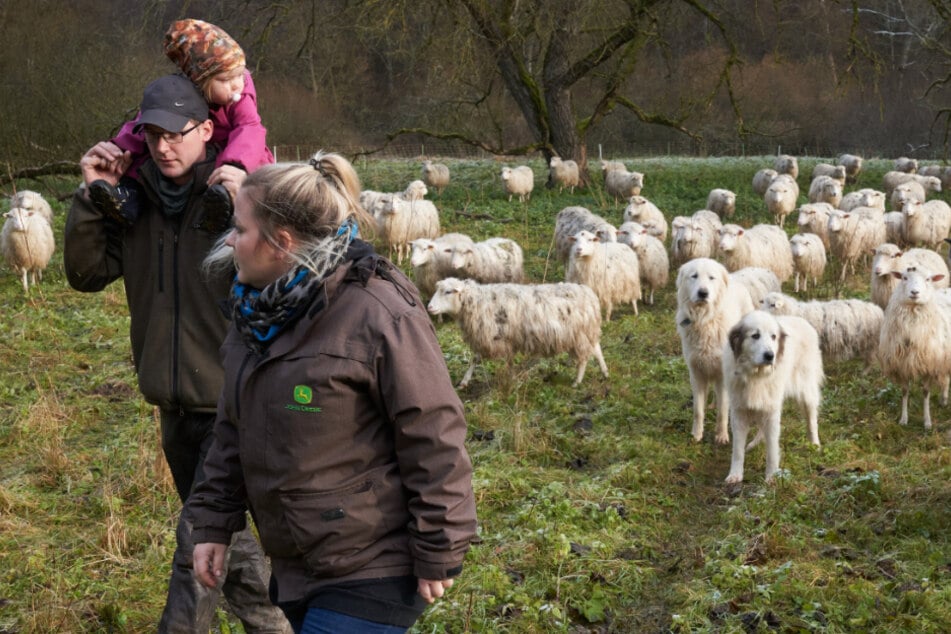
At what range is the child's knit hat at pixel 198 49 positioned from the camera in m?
3.33

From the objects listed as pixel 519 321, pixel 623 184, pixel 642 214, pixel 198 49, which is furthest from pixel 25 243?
pixel 623 184

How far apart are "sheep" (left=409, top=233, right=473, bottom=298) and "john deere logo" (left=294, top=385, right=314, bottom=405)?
10.1m

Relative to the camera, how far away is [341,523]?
2301 millimetres

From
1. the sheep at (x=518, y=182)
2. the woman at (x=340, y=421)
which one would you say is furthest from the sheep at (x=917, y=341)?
the sheep at (x=518, y=182)

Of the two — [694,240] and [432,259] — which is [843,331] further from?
[432,259]

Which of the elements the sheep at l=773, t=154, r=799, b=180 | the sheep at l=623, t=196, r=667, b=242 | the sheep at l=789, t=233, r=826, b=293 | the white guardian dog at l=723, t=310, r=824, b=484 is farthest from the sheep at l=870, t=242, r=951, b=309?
the sheep at l=773, t=154, r=799, b=180

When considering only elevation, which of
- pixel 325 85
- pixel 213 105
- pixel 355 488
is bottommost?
pixel 355 488

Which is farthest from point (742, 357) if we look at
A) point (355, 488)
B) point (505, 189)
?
point (505, 189)

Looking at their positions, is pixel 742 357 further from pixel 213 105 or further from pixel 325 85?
pixel 325 85

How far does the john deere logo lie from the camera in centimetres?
229

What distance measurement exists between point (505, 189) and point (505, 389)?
13805mm

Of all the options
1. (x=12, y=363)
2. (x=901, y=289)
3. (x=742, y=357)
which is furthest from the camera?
(x=12, y=363)

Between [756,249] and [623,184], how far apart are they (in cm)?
887

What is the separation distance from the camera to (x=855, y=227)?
47.7 feet
